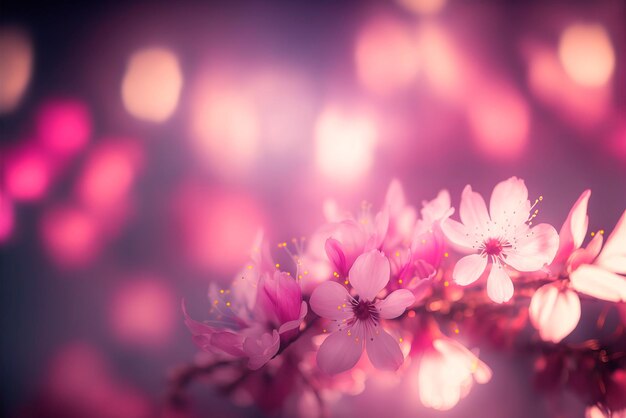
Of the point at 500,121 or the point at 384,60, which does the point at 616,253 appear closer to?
the point at 500,121

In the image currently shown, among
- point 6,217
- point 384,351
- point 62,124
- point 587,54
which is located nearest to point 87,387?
point 6,217

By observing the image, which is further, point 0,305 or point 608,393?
point 0,305

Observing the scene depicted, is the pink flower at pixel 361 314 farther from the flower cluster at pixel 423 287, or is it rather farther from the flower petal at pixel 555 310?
the flower petal at pixel 555 310

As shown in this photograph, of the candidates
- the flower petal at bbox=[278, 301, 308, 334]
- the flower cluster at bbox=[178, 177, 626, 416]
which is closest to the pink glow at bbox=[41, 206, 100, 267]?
the flower cluster at bbox=[178, 177, 626, 416]

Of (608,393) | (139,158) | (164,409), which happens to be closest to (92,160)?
(139,158)

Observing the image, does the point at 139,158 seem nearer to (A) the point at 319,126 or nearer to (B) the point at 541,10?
(A) the point at 319,126

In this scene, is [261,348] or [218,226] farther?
[218,226]
